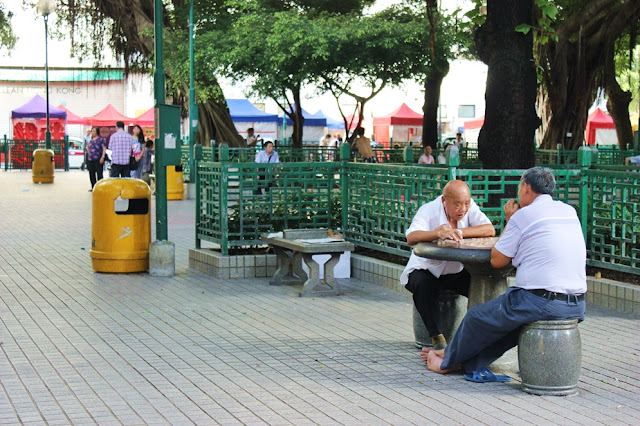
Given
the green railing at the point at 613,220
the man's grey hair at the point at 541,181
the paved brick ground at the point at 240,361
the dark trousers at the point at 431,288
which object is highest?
the man's grey hair at the point at 541,181

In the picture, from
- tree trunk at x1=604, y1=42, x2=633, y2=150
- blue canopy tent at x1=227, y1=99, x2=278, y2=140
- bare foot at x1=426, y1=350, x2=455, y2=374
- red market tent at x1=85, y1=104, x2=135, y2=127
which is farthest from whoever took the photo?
red market tent at x1=85, y1=104, x2=135, y2=127

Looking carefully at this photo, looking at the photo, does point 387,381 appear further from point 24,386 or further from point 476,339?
point 24,386

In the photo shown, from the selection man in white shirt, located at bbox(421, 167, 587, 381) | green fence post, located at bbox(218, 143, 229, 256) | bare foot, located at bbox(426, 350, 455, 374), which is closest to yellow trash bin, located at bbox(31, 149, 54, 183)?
green fence post, located at bbox(218, 143, 229, 256)

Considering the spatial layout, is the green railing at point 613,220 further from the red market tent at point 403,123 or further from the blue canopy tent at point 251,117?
the red market tent at point 403,123

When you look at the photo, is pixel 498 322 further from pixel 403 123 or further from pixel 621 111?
pixel 403 123

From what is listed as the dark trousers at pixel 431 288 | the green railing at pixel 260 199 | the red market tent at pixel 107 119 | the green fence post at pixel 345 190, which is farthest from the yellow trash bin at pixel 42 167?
the dark trousers at pixel 431 288

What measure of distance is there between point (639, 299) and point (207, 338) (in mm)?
4045

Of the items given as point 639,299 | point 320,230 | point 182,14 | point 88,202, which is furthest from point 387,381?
point 182,14

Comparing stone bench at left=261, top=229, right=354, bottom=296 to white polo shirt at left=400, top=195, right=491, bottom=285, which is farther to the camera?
stone bench at left=261, top=229, right=354, bottom=296

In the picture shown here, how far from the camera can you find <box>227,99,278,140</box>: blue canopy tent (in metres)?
43.2

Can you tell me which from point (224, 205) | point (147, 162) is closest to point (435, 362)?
point (224, 205)

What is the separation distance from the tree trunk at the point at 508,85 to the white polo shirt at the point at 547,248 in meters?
6.12

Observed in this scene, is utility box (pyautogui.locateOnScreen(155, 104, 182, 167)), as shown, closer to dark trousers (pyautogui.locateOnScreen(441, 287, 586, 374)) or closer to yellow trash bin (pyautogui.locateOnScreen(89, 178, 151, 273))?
yellow trash bin (pyautogui.locateOnScreen(89, 178, 151, 273))

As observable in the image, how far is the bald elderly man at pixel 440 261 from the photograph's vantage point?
23.1 feet
